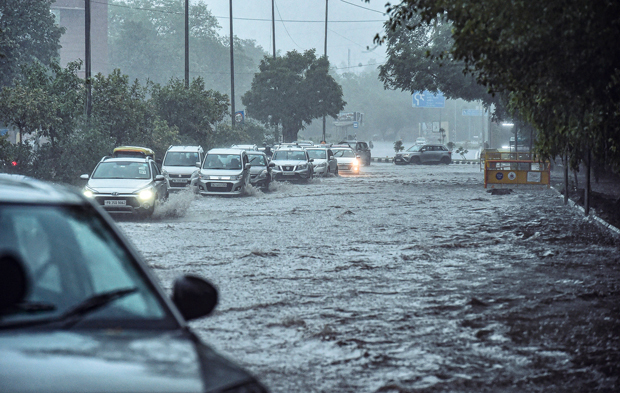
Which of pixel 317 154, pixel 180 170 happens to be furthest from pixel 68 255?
pixel 317 154

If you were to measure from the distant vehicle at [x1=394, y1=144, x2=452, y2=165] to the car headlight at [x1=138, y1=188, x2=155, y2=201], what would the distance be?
138 feet

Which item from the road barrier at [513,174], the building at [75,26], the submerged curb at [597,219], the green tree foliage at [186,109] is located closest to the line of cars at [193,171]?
the green tree foliage at [186,109]

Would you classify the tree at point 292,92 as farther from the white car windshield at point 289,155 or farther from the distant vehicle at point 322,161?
the white car windshield at point 289,155

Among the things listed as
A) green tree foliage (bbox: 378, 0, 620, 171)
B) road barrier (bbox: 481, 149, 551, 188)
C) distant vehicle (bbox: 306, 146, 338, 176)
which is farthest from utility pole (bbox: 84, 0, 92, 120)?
green tree foliage (bbox: 378, 0, 620, 171)

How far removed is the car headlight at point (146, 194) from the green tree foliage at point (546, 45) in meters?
10.9

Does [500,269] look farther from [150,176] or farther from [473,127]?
[473,127]

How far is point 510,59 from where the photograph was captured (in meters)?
10.2

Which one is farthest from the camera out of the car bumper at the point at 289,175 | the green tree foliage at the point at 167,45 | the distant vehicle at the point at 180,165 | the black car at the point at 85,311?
the green tree foliage at the point at 167,45

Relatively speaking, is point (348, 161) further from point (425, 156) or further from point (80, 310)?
point (80, 310)

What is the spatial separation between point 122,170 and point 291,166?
15081 mm

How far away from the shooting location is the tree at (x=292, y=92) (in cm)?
6844

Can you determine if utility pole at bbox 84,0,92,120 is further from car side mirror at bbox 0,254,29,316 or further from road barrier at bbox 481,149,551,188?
car side mirror at bbox 0,254,29,316

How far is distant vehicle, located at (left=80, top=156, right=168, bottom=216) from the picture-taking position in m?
20.6

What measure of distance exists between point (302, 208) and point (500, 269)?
1215 centimetres
